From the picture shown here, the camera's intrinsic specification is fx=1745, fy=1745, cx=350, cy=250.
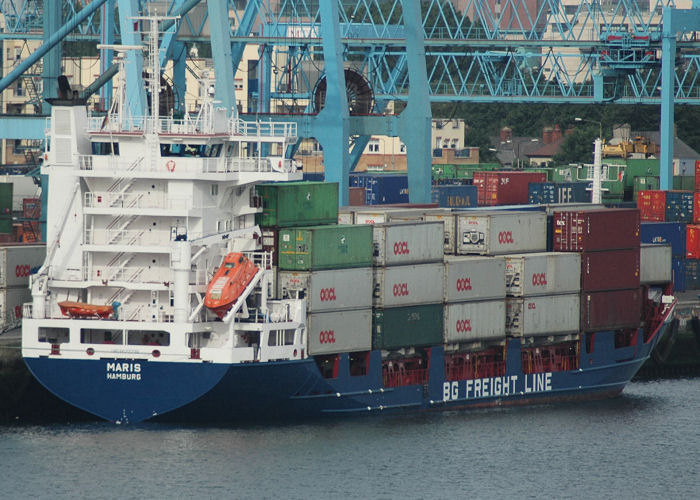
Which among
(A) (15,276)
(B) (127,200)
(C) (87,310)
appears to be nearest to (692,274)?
(B) (127,200)

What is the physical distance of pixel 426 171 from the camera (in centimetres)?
6406

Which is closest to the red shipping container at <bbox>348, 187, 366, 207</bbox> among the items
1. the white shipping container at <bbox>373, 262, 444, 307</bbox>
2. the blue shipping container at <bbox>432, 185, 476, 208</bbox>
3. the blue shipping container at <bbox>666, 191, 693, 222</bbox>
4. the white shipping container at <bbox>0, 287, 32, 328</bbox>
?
the blue shipping container at <bbox>432, 185, 476, 208</bbox>

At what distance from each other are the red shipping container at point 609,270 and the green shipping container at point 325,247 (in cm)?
921

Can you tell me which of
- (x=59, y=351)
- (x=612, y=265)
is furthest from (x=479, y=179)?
(x=59, y=351)

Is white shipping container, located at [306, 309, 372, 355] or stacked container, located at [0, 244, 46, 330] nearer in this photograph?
white shipping container, located at [306, 309, 372, 355]

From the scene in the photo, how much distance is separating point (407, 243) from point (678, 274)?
22.7m

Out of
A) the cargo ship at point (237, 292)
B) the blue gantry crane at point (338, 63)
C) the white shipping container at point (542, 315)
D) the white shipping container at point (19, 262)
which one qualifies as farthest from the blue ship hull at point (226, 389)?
the blue gantry crane at point (338, 63)

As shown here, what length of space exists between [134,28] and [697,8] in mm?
33579

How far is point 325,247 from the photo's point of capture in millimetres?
49312

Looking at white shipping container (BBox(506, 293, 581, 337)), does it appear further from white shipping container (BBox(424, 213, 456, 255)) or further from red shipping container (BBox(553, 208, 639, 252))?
white shipping container (BBox(424, 213, 456, 255))

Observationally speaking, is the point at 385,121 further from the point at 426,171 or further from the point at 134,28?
the point at 134,28

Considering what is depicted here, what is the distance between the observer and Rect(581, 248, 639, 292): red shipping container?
56438 millimetres

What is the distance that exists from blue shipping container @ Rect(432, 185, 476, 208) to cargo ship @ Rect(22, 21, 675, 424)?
20.5 m

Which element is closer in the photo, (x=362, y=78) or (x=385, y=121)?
(x=385, y=121)
